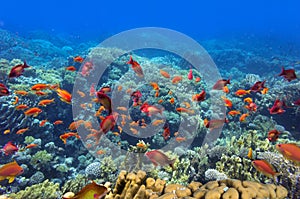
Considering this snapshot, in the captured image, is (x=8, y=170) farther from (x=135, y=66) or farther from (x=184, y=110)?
(x=184, y=110)

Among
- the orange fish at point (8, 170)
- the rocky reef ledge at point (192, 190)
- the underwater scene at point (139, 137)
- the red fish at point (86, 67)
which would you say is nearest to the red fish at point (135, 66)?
the underwater scene at point (139, 137)

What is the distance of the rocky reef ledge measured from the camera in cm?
272

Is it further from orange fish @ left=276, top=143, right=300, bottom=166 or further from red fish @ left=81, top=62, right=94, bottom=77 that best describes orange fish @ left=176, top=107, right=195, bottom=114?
orange fish @ left=276, top=143, right=300, bottom=166

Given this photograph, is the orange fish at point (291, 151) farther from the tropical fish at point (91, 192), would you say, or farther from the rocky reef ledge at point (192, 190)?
the tropical fish at point (91, 192)

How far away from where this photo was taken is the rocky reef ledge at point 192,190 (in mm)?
2717

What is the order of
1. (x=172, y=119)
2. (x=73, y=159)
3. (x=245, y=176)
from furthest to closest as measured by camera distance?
(x=172, y=119), (x=73, y=159), (x=245, y=176)

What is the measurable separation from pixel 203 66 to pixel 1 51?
696 inches

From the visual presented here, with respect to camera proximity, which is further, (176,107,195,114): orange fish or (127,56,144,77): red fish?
(176,107,195,114): orange fish

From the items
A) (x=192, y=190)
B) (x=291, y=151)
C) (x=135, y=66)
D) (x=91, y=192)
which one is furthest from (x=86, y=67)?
(x=291, y=151)

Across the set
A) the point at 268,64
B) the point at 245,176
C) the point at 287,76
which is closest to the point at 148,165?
the point at 245,176

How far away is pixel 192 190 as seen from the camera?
3127 mm

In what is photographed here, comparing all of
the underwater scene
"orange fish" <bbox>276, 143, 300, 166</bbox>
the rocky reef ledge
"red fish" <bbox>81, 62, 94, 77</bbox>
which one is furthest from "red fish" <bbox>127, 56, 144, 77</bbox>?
"red fish" <bbox>81, 62, 94, 77</bbox>

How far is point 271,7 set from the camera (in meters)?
113

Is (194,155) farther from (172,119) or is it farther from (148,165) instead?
(172,119)
